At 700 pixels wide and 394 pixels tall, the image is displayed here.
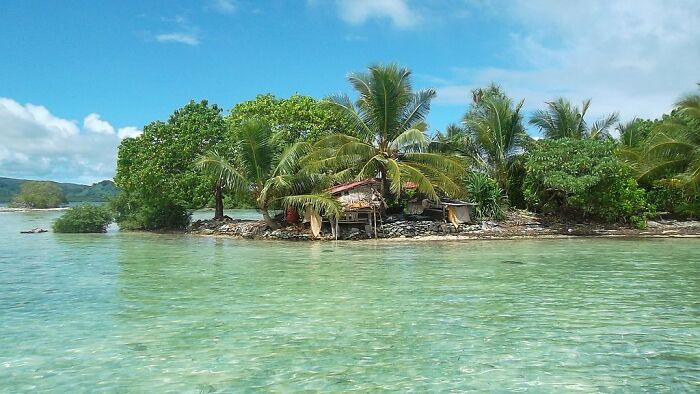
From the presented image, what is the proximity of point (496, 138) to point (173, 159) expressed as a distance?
13861 millimetres

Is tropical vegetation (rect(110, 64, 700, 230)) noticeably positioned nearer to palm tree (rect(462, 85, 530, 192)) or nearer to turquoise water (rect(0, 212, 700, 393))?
palm tree (rect(462, 85, 530, 192))

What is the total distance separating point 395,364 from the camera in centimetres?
555

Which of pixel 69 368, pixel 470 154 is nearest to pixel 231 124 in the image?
pixel 470 154

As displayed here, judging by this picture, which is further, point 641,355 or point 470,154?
point 470,154

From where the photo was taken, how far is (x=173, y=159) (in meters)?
23.5

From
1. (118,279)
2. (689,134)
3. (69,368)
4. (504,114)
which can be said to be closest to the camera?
(69,368)

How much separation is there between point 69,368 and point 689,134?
22.5 meters

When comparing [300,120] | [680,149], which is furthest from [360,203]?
[680,149]

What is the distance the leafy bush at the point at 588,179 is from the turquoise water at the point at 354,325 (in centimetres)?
689

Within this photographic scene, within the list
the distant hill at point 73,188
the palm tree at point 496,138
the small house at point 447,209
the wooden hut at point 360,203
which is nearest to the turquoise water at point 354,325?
the wooden hut at point 360,203

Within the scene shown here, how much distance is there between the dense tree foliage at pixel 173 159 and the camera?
75.0 ft

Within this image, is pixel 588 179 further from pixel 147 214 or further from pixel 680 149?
pixel 147 214

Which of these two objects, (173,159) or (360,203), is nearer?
(360,203)

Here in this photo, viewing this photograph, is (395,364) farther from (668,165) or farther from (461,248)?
(668,165)
